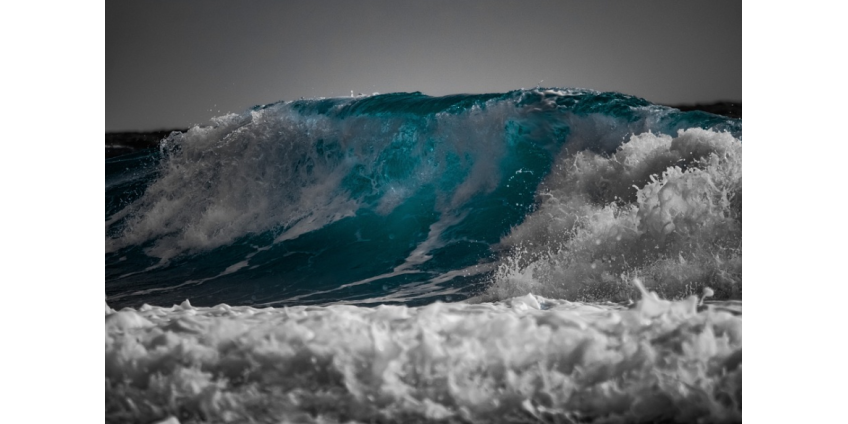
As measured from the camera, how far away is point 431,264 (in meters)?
2.28

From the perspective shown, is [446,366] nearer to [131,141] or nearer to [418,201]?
[418,201]

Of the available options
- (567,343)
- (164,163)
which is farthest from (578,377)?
(164,163)

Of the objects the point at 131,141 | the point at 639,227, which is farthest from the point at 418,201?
the point at 131,141

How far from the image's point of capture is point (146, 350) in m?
2.00

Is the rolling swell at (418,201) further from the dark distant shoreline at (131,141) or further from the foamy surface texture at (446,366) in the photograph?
the foamy surface texture at (446,366)

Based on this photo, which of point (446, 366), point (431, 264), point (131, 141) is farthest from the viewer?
point (131, 141)

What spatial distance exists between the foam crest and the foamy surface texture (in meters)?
0.11

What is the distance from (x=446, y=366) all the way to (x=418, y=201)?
34.7 inches

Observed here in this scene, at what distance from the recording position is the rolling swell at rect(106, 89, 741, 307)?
208 cm

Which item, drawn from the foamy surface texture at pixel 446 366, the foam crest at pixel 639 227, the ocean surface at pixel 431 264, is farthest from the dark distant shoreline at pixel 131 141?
the foam crest at pixel 639 227

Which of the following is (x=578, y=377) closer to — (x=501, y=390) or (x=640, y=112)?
(x=501, y=390)

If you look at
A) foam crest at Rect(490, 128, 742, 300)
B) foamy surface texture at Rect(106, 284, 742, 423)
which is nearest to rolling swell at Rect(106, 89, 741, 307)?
foam crest at Rect(490, 128, 742, 300)
